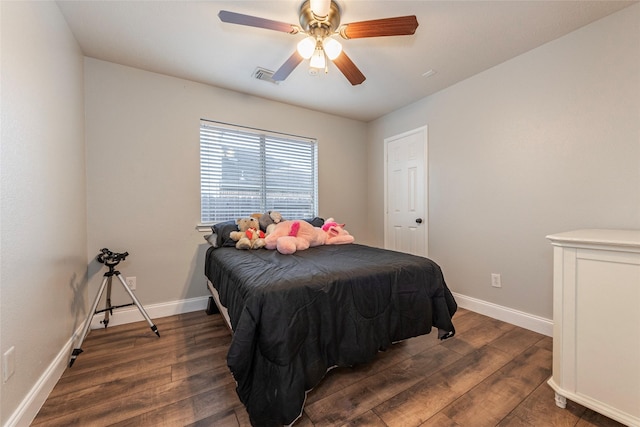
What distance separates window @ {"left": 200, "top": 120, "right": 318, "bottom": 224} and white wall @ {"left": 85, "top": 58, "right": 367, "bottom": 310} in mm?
127

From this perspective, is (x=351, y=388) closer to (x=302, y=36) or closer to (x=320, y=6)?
(x=320, y=6)

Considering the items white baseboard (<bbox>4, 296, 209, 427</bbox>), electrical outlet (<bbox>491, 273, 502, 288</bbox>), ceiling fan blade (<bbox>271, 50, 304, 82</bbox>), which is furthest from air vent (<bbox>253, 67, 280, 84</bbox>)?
electrical outlet (<bbox>491, 273, 502, 288</bbox>)

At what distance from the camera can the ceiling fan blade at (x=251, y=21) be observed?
1468 millimetres

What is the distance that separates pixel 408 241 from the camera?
3346 mm

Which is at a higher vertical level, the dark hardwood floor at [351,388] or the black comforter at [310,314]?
the black comforter at [310,314]

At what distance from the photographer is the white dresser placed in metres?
1.17

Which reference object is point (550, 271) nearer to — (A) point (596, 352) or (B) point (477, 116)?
(A) point (596, 352)

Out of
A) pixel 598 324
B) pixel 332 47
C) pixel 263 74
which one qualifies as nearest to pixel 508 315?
pixel 598 324

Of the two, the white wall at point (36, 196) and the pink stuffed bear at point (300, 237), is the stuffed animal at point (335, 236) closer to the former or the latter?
the pink stuffed bear at point (300, 237)

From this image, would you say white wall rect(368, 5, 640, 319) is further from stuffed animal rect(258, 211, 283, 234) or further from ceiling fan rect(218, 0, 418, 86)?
stuffed animal rect(258, 211, 283, 234)

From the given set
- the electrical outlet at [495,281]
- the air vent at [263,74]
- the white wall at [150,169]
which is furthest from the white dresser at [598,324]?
the white wall at [150,169]

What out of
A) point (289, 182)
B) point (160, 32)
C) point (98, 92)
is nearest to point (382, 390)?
point (289, 182)

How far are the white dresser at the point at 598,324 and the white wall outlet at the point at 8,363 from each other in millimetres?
2733

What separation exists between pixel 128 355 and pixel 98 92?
2348 mm
